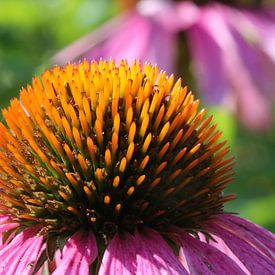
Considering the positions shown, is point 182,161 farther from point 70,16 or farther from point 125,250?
point 70,16

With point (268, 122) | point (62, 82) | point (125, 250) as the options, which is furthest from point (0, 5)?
point (125, 250)

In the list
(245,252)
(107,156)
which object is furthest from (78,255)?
(245,252)

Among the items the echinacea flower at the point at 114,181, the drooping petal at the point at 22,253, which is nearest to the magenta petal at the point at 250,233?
the echinacea flower at the point at 114,181

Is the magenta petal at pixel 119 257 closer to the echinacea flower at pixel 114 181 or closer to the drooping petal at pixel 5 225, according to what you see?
the echinacea flower at pixel 114 181

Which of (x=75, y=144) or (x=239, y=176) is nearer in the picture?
(x=75, y=144)

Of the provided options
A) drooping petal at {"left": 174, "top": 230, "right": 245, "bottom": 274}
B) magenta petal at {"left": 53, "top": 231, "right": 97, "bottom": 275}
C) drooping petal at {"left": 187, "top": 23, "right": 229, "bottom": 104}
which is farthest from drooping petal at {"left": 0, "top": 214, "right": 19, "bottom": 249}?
drooping petal at {"left": 187, "top": 23, "right": 229, "bottom": 104}

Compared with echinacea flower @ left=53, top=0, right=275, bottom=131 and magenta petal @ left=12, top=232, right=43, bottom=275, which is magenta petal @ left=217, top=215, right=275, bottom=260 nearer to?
magenta petal @ left=12, top=232, right=43, bottom=275

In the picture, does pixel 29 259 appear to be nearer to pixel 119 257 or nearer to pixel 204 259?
pixel 119 257
